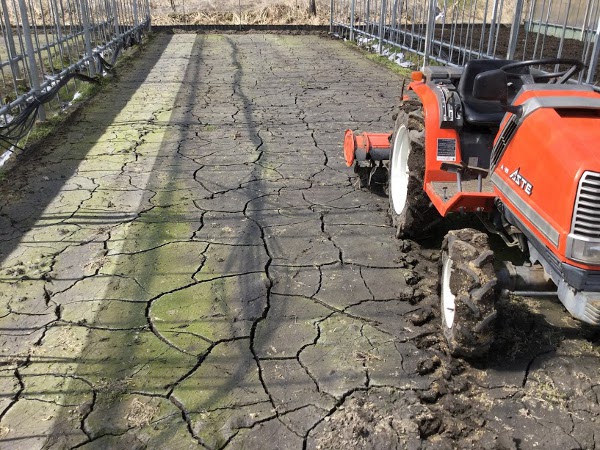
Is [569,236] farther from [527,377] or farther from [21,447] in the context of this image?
[21,447]

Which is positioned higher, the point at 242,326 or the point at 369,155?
the point at 369,155

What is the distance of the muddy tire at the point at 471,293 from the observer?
7.67 ft

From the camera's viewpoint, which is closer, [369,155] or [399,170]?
[399,170]

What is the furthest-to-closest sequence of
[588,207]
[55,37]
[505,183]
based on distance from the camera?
[55,37], [505,183], [588,207]

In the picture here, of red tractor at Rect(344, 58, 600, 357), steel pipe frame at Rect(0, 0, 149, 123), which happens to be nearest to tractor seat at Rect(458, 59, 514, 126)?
red tractor at Rect(344, 58, 600, 357)

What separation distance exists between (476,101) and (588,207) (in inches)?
47.9

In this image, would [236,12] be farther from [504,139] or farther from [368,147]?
[504,139]

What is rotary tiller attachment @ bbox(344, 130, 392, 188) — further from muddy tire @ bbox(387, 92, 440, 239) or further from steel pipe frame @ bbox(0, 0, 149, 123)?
steel pipe frame @ bbox(0, 0, 149, 123)

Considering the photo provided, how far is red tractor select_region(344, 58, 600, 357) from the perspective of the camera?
1976mm

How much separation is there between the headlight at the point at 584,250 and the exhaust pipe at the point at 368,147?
94.6 inches

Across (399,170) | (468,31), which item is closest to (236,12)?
(468,31)

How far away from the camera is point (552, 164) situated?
208 cm

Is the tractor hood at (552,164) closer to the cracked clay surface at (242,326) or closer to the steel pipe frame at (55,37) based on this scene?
the cracked clay surface at (242,326)

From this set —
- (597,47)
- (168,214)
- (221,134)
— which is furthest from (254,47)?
(168,214)
